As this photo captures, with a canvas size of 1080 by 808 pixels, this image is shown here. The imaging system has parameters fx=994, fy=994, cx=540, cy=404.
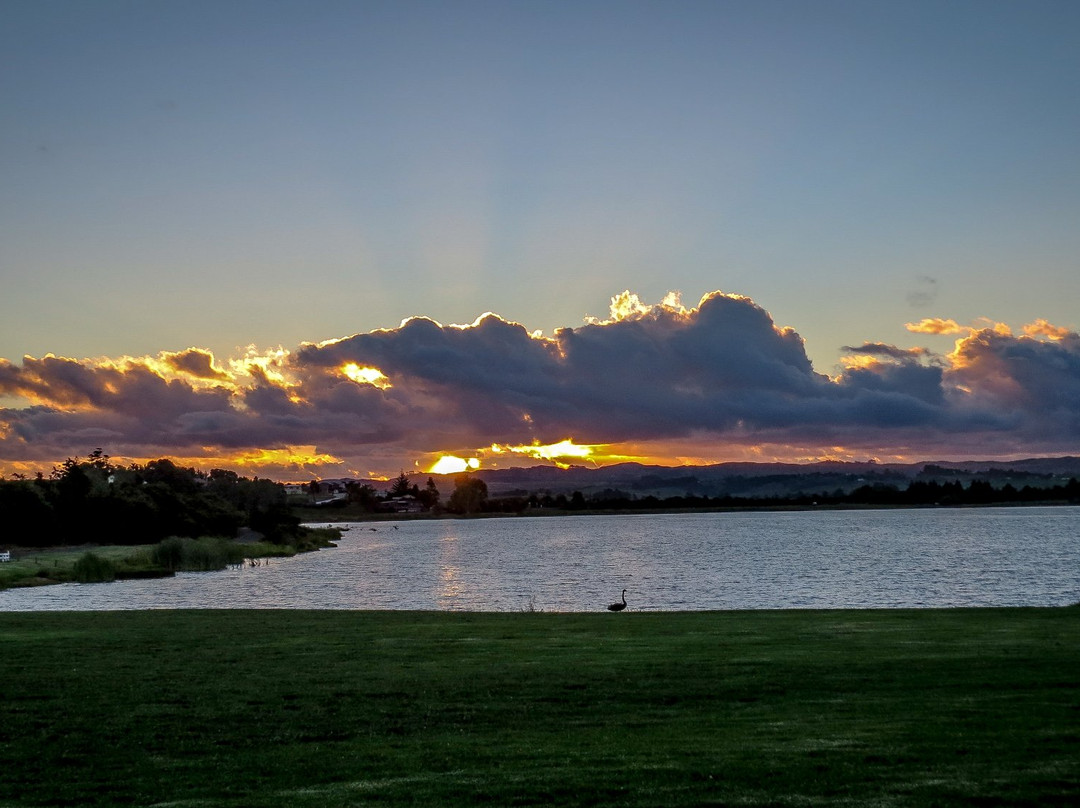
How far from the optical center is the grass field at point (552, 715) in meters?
12.1

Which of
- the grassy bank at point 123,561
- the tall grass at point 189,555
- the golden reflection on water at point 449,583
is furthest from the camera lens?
the tall grass at point 189,555

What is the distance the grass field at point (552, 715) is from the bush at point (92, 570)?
53.8 m

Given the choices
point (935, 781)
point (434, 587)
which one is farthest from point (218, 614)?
point (434, 587)

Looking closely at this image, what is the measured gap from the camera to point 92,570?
258 ft

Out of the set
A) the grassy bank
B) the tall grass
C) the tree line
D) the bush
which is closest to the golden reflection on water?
the tall grass

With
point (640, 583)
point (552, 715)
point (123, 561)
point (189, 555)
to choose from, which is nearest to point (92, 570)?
point (123, 561)

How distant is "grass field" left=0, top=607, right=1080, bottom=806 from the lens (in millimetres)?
12125

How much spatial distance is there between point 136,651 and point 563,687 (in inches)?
470

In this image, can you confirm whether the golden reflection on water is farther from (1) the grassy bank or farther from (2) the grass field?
(2) the grass field

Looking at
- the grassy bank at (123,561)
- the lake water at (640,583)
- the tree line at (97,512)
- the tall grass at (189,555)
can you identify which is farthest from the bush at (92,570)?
the tree line at (97,512)

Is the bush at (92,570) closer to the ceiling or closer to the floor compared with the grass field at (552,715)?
closer to the floor

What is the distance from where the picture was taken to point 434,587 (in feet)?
223

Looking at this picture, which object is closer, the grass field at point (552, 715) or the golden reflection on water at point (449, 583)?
the grass field at point (552, 715)

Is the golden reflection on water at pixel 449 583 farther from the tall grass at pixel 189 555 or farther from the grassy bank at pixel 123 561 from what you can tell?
the grassy bank at pixel 123 561
